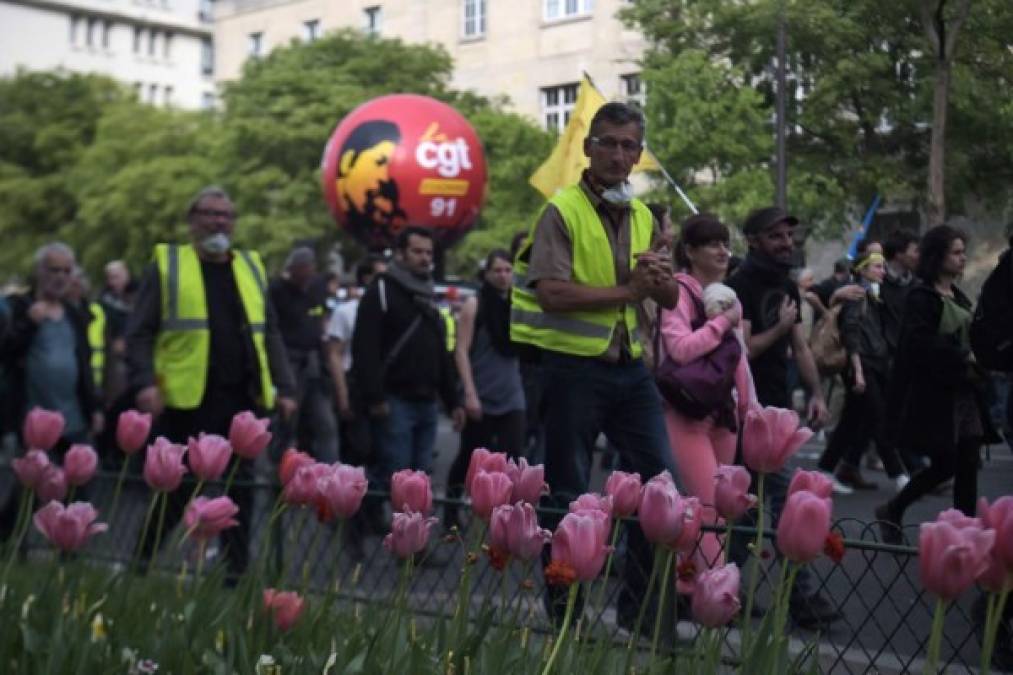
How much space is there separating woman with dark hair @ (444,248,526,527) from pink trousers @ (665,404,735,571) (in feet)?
13.0

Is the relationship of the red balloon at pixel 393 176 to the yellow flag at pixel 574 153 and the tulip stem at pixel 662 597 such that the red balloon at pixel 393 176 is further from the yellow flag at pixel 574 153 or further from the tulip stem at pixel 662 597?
the tulip stem at pixel 662 597

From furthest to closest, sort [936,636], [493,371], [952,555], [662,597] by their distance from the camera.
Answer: [493,371]
[662,597]
[936,636]
[952,555]

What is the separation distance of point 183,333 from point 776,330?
292cm

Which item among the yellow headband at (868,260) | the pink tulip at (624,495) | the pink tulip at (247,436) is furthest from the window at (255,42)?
the pink tulip at (624,495)

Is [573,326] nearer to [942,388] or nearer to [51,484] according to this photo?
[942,388]

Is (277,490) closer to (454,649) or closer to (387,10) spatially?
(387,10)

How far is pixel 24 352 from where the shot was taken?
933cm

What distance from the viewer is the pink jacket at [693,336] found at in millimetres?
5734

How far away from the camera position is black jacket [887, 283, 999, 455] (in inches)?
234

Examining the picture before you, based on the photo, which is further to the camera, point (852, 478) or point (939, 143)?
point (852, 478)

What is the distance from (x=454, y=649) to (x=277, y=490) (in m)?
2.82

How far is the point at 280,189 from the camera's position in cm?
2644

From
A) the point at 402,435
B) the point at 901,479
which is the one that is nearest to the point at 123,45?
the point at 402,435

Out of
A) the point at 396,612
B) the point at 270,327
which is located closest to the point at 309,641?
the point at 396,612
